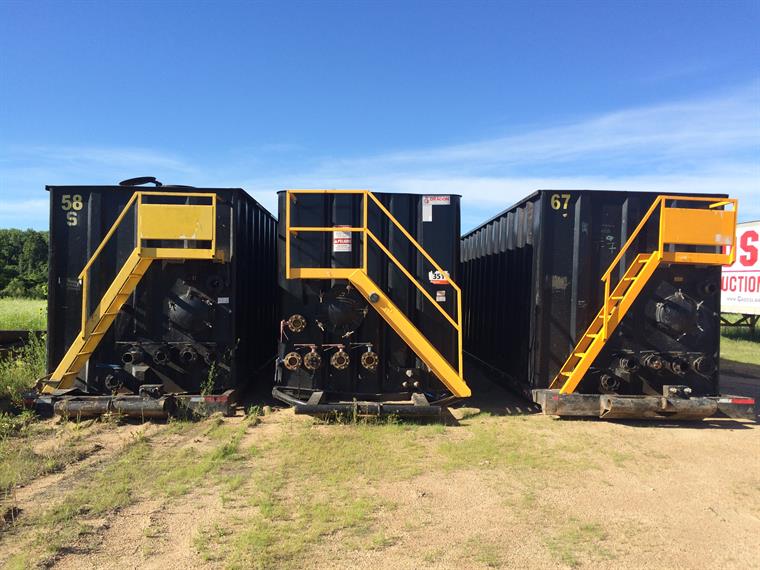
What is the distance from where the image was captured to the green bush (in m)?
7.32

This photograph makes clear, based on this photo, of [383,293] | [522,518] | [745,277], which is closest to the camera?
[522,518]

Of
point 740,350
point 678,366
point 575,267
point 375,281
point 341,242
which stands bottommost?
point 740,350

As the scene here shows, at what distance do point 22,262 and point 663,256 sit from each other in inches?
1930

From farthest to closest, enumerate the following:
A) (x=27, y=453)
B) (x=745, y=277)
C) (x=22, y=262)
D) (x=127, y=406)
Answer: (x=22, y=262), (x=745, y=277), (x=127, y=406), (x=27, y=453)

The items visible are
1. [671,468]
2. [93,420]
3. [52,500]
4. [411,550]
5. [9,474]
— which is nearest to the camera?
[411,550]

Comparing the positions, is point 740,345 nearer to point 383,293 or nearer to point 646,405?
point 646,405

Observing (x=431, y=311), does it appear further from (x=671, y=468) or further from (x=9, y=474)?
(x=9, y=474)

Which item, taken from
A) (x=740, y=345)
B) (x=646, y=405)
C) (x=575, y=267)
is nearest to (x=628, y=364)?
(x=646, y=405)

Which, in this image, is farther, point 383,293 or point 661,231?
point 383,293

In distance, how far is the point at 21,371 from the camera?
8195mm

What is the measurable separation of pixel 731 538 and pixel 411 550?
2428mm

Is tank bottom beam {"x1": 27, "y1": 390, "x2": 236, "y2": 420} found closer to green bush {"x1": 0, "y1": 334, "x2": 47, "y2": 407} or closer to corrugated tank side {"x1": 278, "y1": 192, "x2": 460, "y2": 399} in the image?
green bush {"x1": 0, "y1": 334, "x2": 47, "y2": 407}

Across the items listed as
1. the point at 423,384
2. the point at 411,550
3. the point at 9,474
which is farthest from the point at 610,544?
the point at 9,474

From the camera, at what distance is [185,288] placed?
271 inches
